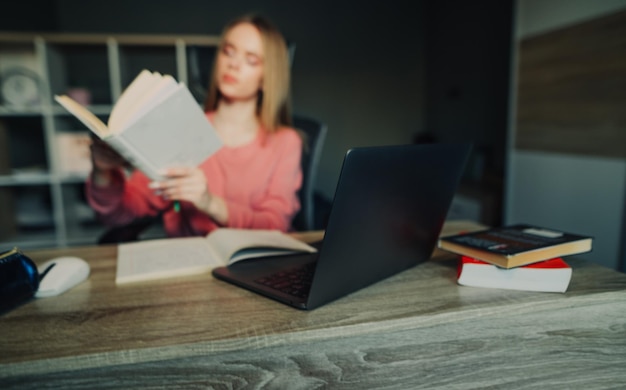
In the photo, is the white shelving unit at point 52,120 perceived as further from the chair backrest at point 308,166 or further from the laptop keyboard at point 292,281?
the laptop keyboard at point 292,281

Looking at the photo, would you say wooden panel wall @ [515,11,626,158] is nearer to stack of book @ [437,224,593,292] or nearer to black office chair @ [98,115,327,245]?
black office chair @ [98,115,327,245]

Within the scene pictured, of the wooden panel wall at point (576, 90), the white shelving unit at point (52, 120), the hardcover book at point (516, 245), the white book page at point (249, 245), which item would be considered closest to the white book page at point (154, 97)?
the white book page at point (249, 245)

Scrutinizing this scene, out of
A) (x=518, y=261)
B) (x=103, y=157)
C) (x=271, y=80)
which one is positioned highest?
(x=271, y=80)

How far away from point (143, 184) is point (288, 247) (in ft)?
2.62

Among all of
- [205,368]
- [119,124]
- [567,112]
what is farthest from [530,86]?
[205,368]

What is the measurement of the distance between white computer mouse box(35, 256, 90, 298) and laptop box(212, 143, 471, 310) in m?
0.24

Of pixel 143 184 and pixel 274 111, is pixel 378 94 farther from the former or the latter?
pixel 143 184

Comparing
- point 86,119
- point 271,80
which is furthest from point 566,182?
point 86,119

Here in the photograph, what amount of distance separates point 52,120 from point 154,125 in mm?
2333

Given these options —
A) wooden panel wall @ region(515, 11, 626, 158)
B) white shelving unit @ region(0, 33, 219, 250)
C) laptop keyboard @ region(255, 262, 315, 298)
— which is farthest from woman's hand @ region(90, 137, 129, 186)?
wooden panel wall @ region(515, 11, 626, 158)

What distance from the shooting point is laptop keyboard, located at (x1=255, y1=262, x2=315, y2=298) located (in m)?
0.70

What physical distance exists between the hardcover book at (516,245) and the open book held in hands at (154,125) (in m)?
0.55

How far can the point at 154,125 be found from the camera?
853 mm

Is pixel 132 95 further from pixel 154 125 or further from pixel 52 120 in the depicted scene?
pixel 52 120
